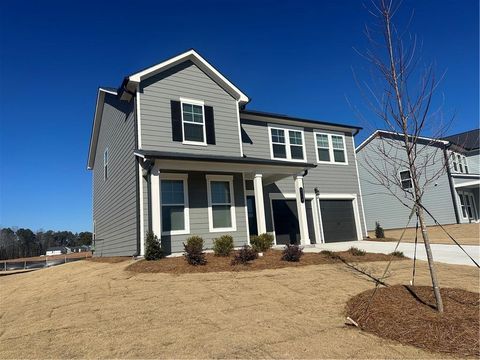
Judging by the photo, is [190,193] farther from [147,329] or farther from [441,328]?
[441,328]

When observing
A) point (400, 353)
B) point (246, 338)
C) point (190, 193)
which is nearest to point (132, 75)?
point (190, 193)

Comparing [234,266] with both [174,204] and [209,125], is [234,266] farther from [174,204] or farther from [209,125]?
[209,125]

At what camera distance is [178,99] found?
527 inches

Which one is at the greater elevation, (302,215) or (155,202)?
(155,202)

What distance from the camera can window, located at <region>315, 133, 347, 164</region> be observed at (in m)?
18.5

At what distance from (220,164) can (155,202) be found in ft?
9.18

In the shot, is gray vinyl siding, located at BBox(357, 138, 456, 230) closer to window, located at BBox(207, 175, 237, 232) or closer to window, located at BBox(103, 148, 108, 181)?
window, located at BBox(207, 175, 237, 232)

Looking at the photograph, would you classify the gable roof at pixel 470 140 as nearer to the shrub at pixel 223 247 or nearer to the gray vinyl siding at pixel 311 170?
the gray vinyl siding at pixel 311 170

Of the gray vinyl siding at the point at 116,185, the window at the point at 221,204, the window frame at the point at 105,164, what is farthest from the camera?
the window frame at the point at 105,164

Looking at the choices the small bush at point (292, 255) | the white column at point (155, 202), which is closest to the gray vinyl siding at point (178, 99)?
the white column at point (155, 202)

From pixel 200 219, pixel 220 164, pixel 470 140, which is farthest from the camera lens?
pixel 470 140

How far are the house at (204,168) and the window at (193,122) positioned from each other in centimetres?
4

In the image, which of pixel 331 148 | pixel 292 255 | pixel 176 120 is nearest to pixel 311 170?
pixel 331 148

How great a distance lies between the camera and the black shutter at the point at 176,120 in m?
12.9
